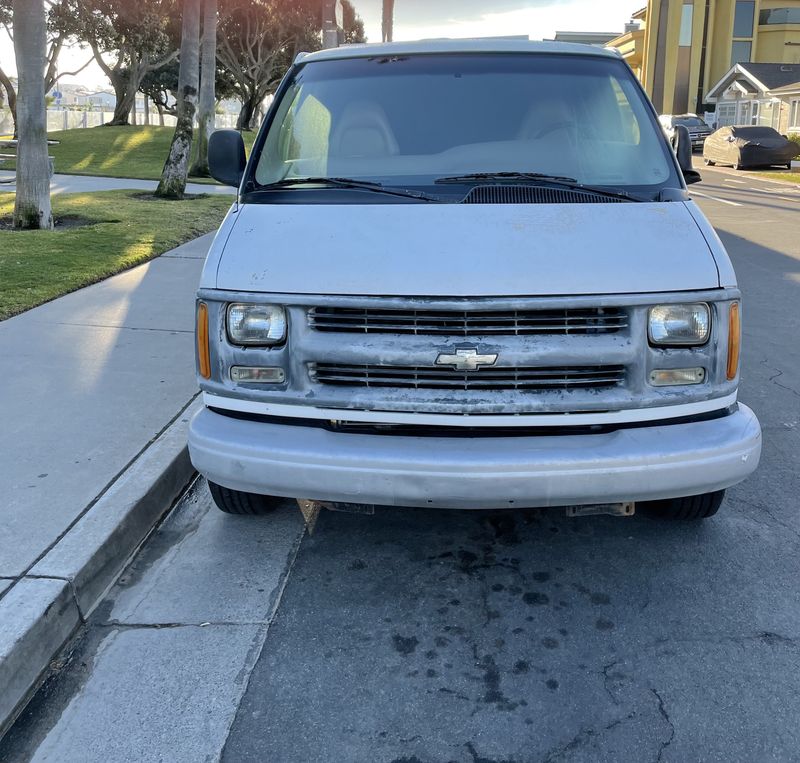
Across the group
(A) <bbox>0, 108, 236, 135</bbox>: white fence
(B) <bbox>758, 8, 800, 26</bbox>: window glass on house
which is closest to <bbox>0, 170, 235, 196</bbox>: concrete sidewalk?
(A) <bbox>0, 108, 236, 135</bbox>: white fence

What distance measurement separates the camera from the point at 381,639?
3188 millimetres

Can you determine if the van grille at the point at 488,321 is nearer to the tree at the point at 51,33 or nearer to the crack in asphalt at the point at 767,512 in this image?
the crack in asphalt at the point at 767,512

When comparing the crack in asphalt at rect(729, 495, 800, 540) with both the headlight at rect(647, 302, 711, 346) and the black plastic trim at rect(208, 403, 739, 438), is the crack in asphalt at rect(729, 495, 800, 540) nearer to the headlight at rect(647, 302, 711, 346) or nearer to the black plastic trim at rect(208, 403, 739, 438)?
the black plastic trim at rect(208, 403, 739, 438)

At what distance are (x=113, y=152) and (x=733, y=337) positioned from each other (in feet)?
91.2

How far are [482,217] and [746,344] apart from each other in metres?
4.47

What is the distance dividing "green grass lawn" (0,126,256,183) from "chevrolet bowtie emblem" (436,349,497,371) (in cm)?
1943

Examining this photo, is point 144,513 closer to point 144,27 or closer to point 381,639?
point 381,639

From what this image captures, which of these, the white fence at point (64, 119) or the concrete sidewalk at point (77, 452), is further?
the white fence at point (64, 119)

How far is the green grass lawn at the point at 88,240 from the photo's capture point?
823cm

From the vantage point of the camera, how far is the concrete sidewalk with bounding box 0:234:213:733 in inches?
125

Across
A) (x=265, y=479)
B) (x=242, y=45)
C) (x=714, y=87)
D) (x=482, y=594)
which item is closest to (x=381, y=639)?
(x=482, y=594)

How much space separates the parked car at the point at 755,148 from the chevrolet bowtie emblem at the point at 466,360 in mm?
30537

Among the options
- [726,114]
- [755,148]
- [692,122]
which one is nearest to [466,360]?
[755,148]

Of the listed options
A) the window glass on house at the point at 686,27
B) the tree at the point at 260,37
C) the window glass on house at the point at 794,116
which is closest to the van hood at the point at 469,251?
the tree at the point at 260,37
